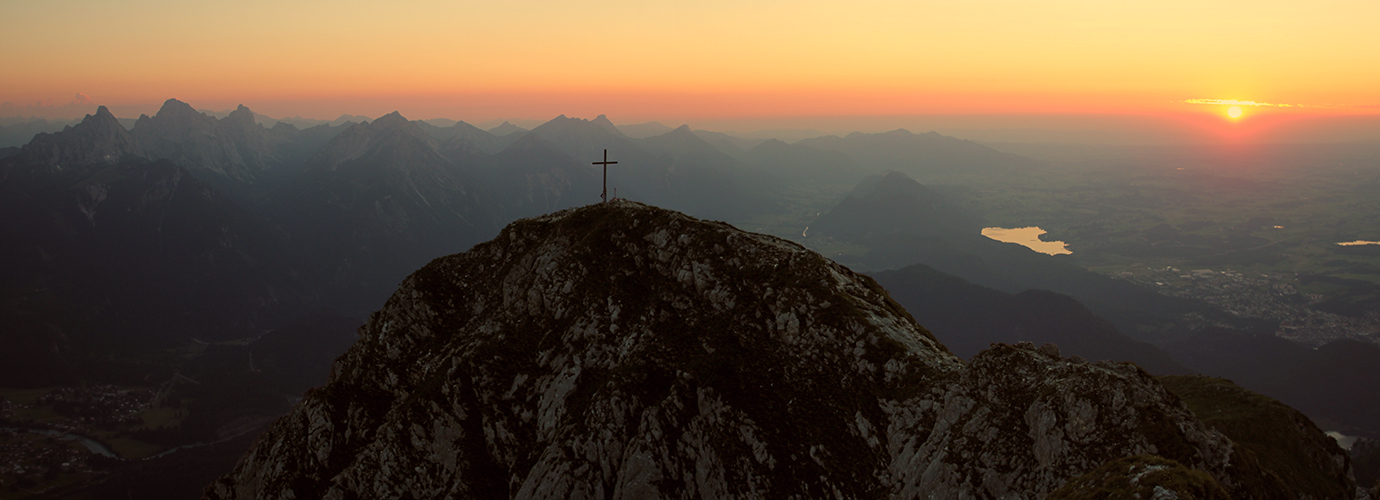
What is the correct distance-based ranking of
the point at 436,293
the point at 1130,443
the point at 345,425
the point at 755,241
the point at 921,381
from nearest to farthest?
the point at 1130,443
the point at 921,381
the point at 755,241
the point at 345,425
the point at 436,293

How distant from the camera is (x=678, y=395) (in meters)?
36.0

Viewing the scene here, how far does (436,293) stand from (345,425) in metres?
12.0

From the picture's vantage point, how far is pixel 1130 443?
81.9 feet

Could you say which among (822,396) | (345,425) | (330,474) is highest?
(822,396)

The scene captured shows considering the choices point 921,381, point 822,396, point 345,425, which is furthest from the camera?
point 345,425

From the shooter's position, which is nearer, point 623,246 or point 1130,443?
point 1130,443

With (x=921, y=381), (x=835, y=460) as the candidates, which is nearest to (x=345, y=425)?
(x=835, y=460)

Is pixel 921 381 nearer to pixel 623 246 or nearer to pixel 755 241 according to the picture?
pixel 755 241

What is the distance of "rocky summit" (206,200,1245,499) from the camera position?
27219mm

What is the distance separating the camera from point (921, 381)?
3145 cm

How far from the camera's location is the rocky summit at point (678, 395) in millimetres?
27219

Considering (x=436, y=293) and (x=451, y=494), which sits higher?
(x=436, y=293)

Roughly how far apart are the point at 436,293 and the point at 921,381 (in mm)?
39180

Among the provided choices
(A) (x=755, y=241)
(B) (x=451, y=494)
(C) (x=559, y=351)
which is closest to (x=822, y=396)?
(A) (x=755, y=241)
